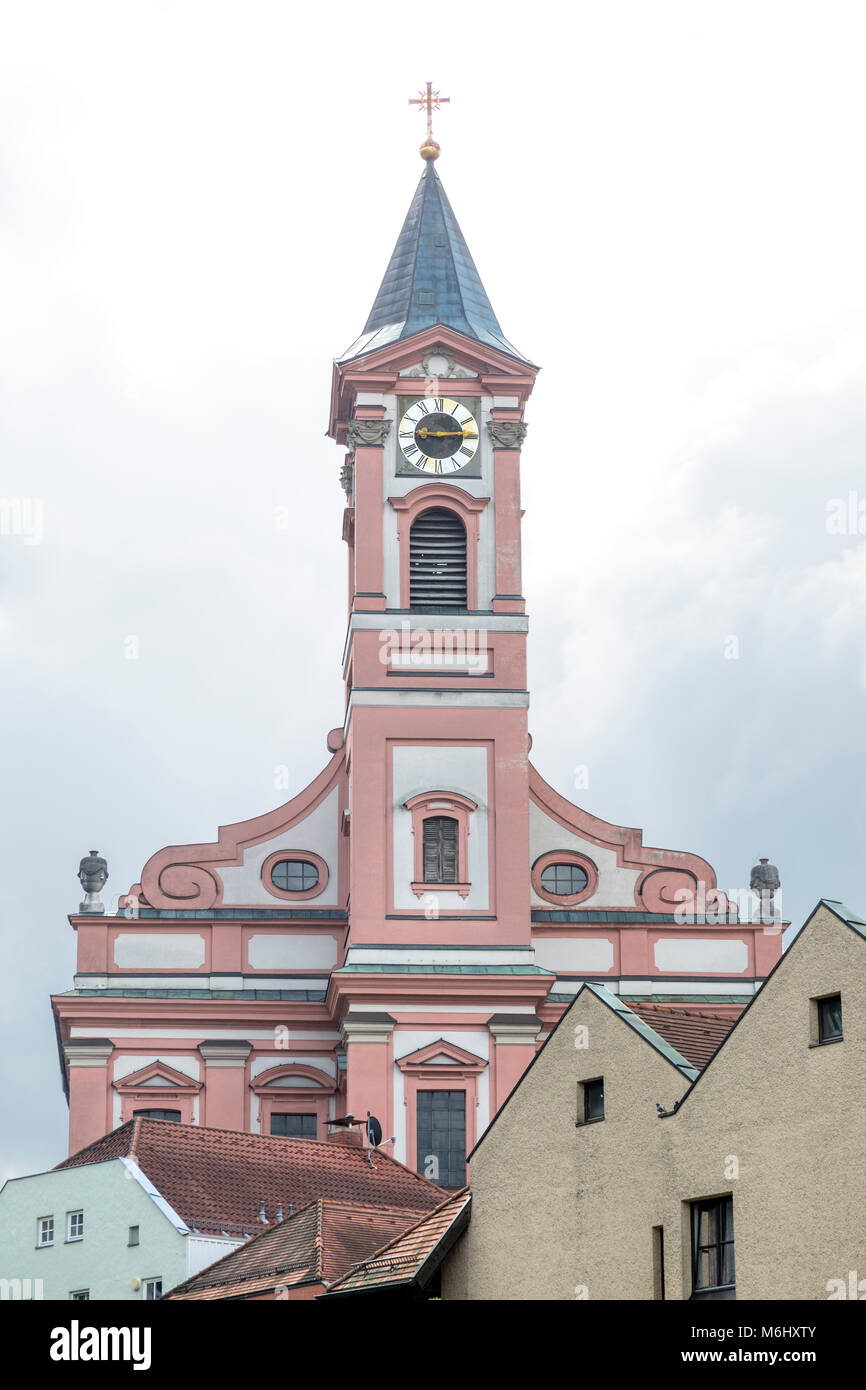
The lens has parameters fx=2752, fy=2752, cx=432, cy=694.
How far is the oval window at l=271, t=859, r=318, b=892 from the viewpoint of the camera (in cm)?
5323

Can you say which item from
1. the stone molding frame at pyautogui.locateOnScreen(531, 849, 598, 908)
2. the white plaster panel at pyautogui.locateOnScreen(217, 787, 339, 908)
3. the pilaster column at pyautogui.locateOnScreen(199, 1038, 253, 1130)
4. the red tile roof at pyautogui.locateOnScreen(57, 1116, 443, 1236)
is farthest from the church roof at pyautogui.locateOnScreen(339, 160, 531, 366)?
the red tile roof at pyautogui.locateOnScreen(57, 1116, 443, 1236)

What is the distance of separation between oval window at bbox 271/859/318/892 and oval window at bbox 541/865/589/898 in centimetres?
449

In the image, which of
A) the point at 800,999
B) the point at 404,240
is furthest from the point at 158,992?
the point at 800,999

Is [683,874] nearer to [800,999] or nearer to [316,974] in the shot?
[316,974]

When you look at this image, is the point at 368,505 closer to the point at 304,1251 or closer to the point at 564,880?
the point at 564,880

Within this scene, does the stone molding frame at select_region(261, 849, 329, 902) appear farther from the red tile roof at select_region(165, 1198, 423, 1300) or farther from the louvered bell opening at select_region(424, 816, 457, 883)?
the red tile roof at select_region(165, 1198, 423, 1300)

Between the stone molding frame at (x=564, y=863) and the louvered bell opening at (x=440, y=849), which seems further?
the stone molding frame at (x=564, y=863)

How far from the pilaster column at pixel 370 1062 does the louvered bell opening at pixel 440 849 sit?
115 inches

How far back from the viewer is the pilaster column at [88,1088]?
50406mm

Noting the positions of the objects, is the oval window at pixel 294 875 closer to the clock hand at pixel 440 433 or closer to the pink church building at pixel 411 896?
the pink church building at pixel 411 896

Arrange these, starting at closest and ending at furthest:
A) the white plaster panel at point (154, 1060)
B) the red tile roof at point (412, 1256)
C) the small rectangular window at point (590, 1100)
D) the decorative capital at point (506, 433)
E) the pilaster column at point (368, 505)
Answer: the small rectangular window at point (590, 1100)
the red tile roof at point (412, 1256)
the white plaster panel at point (154, 1060)
the pilaster column at point (368, 505)
the decorative capital at point (506, 433)

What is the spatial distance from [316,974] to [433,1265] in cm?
2156

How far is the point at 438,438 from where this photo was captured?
53062mm

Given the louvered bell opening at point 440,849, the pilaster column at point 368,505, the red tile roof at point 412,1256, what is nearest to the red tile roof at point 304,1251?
the red tile roof at point 412,1256
